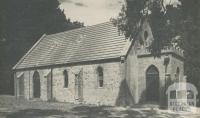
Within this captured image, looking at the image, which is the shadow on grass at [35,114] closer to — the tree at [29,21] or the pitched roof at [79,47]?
the pitched roof at [79,47]

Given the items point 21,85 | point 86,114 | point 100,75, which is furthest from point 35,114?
point 21,85

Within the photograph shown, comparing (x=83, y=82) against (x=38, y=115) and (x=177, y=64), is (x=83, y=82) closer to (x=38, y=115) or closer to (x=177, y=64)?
(x=177, y=64)

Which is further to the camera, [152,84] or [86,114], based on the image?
[152,84]

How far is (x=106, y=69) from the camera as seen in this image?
34469 millimetres

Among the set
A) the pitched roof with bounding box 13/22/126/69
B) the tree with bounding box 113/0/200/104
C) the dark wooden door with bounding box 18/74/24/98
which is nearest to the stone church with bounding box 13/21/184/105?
the pitched roof with bounding box 13/22/126/69

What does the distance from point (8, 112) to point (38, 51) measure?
24.9 m

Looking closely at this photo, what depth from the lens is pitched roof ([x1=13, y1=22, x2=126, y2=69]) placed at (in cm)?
3528

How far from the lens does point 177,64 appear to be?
115ft

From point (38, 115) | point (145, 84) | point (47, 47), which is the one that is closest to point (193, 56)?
point (145, 84)
